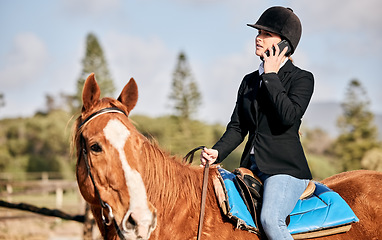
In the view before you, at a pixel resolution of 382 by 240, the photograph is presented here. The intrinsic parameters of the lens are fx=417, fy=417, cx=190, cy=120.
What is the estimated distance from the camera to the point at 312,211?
3.24m

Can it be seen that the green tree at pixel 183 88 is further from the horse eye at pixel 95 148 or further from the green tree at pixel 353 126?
the horse eye at pixel 95 148

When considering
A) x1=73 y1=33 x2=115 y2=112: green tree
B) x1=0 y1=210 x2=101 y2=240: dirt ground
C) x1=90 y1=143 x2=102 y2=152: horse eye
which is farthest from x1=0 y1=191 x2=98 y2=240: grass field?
x1=73 y1=33 x2=115 y2=112: green tree

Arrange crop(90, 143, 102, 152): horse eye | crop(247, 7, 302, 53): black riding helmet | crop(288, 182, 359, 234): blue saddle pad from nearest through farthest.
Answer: crop(90, 143, 102, 152): horse eye → crop(288, 182, 359, 234): blue saddle pad → crop(247, 7, 302, 53): black riding helmet

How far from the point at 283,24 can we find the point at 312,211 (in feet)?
4.88

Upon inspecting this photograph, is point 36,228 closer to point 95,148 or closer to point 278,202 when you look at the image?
point 95,148

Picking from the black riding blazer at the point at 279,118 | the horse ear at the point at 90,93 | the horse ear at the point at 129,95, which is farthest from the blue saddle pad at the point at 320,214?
the horse ear at the point at 90,93

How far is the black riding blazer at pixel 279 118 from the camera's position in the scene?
3.05m

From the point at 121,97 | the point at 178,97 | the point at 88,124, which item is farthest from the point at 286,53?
the point at 178,97

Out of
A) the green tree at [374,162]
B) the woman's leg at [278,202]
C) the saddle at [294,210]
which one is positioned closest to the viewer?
the woman's leg at [278,202]

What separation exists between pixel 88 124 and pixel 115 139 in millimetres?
284

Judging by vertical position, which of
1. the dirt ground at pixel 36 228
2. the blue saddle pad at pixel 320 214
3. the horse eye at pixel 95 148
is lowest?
the dirt ground at pixel 36 228

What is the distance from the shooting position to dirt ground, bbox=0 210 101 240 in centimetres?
1412

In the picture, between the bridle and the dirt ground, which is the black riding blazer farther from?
the dirt ground

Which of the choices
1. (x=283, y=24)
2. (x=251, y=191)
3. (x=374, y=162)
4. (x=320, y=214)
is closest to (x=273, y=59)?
(x=283, y=24)
